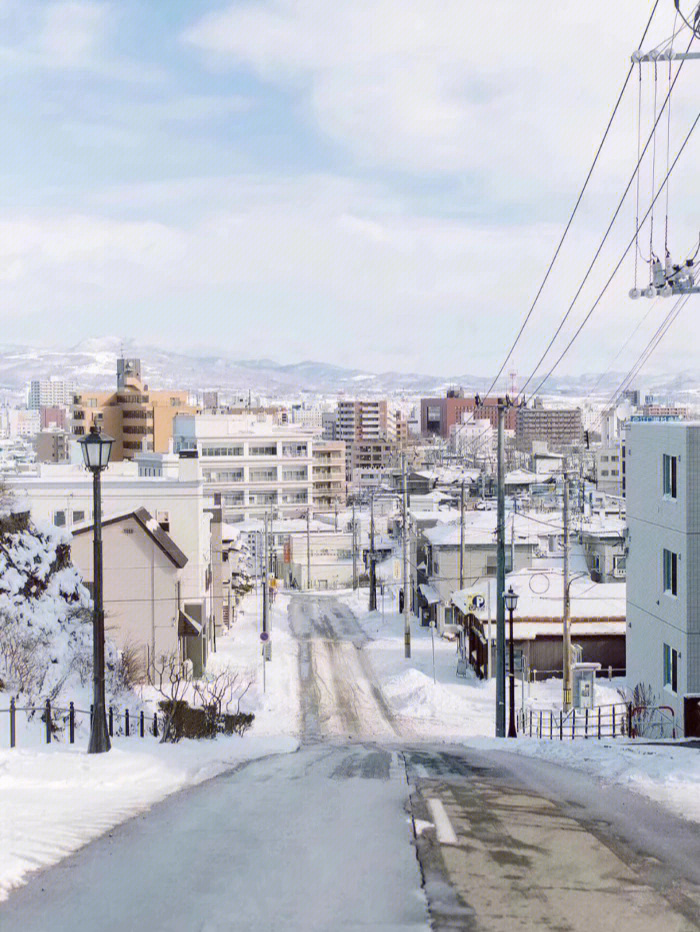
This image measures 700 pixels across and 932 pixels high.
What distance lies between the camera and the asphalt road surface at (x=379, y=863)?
6461mm

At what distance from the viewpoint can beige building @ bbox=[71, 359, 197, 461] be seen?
138m

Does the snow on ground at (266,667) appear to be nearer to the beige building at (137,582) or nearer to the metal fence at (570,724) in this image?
the beige building at (137,582)

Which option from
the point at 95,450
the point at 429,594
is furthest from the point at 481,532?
the point at 95,450

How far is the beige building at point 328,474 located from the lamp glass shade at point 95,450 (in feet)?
306

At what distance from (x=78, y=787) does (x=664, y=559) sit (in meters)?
17.5

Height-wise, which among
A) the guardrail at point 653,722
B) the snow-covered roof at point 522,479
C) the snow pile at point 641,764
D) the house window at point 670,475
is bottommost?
the guardrail at point 653,722

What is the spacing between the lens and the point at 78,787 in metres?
10.6

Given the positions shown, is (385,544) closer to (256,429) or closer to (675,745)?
(256,429)

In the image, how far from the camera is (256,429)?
100 m

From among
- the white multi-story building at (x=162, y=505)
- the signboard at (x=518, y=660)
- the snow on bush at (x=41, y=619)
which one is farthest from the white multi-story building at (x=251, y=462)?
the snow on bush at (x=41, y=619)

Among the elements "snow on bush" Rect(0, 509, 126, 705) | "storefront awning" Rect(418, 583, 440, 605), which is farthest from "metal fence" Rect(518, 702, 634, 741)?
"storefront awning" Rect(418, 583, 440, 605)

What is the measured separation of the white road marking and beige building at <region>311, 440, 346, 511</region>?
97.5 meters

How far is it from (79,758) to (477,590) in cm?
3138

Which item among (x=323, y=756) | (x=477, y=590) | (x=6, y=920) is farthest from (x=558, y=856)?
(x=477, y=590)
